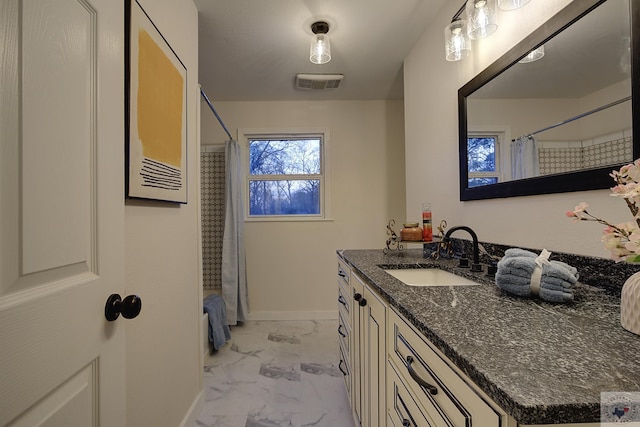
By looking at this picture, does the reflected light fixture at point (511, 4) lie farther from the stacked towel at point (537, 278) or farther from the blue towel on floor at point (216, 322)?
the blue towel on floor at point (216, 322)

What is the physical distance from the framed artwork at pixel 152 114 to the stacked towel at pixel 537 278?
1.28 meters

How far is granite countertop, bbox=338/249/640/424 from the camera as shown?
0.38 metres

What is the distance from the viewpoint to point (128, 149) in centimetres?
96

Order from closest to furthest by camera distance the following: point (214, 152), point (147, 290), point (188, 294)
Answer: point (147, 290) < point (188, 294) < point (214, 152)

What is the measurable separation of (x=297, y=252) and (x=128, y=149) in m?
2.35

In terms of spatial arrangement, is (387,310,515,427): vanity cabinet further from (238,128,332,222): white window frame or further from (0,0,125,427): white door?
(238,128,332,222): white window frame

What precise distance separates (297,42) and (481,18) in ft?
4.21

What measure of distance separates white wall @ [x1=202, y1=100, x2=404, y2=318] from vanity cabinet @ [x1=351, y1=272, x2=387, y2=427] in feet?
5.71

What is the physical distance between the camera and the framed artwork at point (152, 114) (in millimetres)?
986

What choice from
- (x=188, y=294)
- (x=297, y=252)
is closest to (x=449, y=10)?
(x=188, y=294)

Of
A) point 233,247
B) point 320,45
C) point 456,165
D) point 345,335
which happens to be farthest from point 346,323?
point 320,45

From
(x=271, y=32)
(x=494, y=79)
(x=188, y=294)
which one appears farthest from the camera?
(x=271, y=32)

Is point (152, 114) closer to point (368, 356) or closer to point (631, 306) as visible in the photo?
point (368, 356)

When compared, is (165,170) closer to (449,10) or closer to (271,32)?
(271,32)
